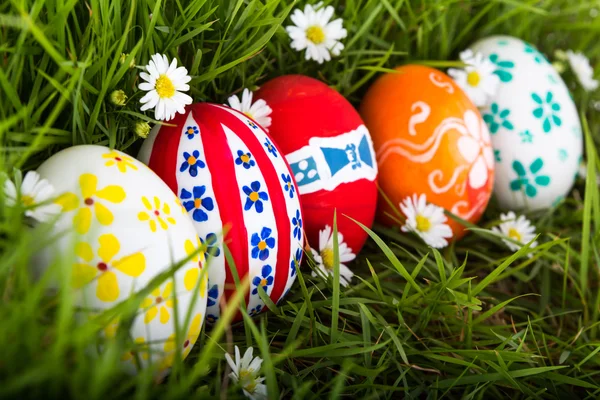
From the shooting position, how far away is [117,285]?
681mm

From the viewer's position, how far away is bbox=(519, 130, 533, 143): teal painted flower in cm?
121

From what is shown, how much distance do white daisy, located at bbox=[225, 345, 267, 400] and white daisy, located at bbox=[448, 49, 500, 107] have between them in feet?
2.46

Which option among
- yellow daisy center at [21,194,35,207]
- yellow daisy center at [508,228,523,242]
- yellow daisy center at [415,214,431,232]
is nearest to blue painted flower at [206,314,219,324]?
yellow daisy center at [21,194,35,207]

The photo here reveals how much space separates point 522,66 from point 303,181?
1.99 feet

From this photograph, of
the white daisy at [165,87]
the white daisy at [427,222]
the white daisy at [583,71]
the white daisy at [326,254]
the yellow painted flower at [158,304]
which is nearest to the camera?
the yellow painted flower at [158,304]

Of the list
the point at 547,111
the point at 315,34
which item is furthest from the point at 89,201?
the point at 547,111

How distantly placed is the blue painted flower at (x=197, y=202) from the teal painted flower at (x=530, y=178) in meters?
0.71

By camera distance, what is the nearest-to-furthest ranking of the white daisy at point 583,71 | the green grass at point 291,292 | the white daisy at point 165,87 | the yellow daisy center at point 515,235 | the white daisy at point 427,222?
1. the green grass at point 291,292
2. the white daisy at point 165,87
3. the white daisy at point 427,222
4. the yellow daisy center at point 515,235
5. the white daisy at point 583,71

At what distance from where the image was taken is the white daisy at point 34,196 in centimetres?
65

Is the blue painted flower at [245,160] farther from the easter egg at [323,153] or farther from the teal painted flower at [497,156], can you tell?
the teal painted flower at [497,156]

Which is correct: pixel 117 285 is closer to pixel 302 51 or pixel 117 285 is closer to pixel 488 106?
pixel 302 51

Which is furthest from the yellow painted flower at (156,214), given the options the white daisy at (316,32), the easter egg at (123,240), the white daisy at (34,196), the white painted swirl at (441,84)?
the white painted swirl at (441,84)

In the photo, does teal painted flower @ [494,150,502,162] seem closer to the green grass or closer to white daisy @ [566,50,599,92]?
the green grass

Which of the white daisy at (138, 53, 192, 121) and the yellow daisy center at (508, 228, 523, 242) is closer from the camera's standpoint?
the white daisy at (138, 53, 192, 121)
